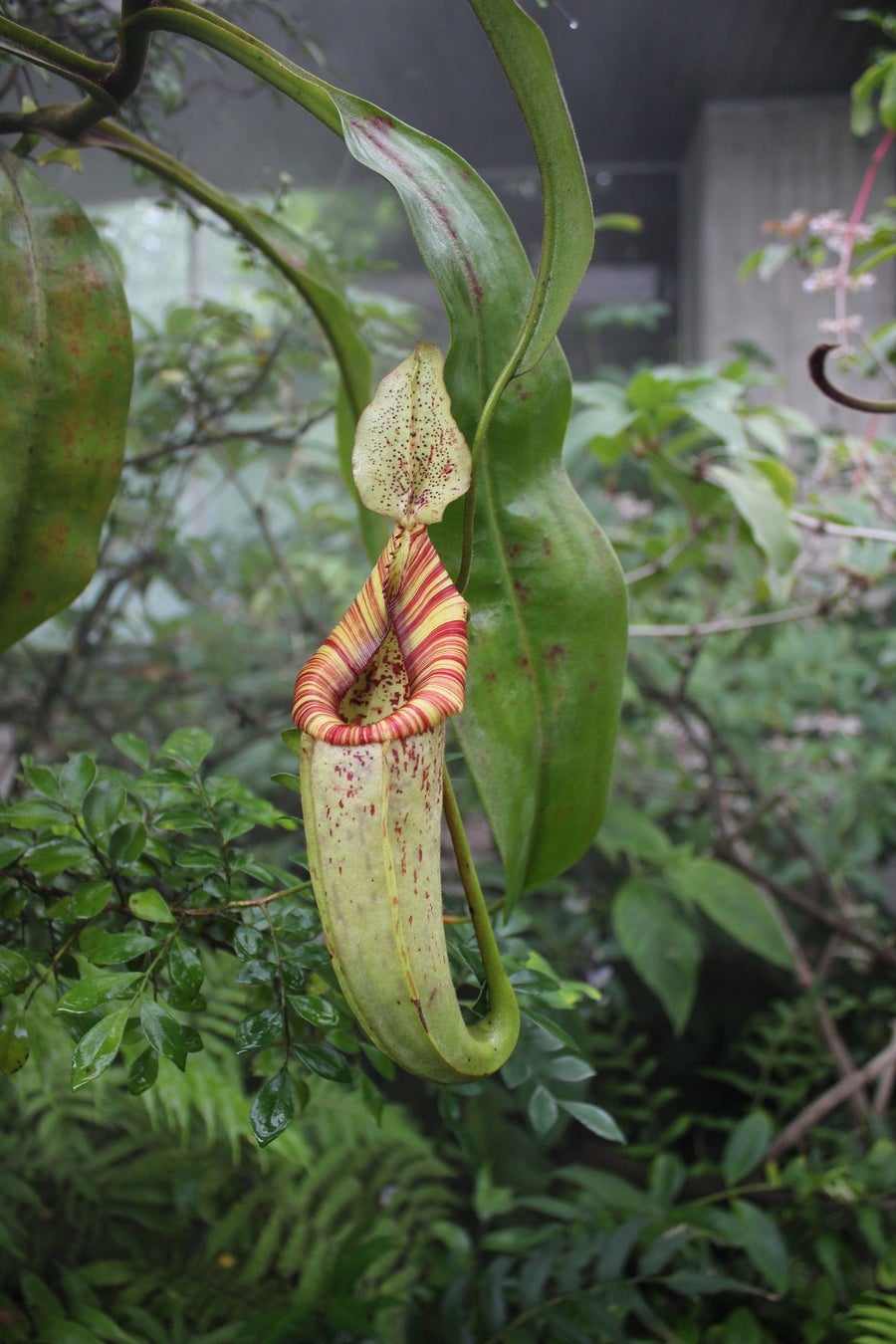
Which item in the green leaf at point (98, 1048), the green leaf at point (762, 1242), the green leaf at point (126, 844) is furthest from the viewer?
the green leaf at point (762, 1242)

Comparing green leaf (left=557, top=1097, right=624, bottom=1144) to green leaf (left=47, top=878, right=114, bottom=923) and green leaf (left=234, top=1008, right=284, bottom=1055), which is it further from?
green leaf (left=47, top=878, right=114, bottom=923)

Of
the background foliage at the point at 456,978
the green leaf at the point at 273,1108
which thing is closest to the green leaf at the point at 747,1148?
the background foliage at the point at 456,978

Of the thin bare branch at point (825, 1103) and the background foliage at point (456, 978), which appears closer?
the background foliage at point (456, 978)

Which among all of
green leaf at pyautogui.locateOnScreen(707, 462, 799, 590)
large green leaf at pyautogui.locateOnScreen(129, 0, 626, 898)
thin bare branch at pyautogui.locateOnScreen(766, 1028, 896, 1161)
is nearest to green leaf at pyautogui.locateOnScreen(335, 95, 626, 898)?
large green leaf at pyautogui.locateOnScreen(129, 0, 626, 898)

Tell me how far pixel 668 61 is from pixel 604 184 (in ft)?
0.75

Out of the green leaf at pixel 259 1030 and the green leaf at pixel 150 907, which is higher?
the green leaf at pixel 150 907

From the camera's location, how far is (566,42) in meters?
1.33

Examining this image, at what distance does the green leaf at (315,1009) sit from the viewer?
461 millimetres

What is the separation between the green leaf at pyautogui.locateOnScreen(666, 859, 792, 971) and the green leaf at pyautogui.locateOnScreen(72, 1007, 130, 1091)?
98 centimetres

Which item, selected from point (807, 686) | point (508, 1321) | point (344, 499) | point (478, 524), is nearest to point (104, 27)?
point (478, 524)

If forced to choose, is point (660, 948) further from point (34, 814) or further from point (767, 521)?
point (34, 814)

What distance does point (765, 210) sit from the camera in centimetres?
200

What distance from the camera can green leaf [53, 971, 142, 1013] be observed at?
43 centimetres

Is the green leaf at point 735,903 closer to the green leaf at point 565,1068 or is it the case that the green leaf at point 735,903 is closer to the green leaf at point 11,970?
the green leaf at point 565,1068
